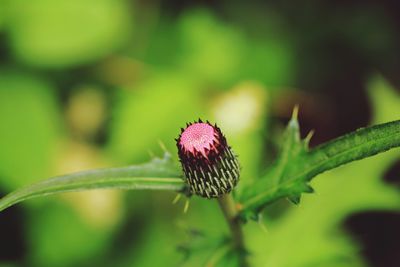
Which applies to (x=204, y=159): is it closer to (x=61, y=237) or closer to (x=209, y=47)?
(x=61, y=237)

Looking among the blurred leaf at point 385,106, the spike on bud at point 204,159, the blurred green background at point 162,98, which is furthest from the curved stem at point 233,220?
the blurred leaf at point 385,106

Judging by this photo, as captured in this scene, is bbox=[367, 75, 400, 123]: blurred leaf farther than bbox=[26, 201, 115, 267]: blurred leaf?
No

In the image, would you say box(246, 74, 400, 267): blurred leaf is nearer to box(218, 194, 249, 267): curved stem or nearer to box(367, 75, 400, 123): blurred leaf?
box(367, 75, 400, 123): blurred leaf

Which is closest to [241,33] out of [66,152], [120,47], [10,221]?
[120,47]

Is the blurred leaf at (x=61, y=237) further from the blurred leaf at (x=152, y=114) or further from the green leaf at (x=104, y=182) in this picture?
the green leaf at (x=104, y=182)

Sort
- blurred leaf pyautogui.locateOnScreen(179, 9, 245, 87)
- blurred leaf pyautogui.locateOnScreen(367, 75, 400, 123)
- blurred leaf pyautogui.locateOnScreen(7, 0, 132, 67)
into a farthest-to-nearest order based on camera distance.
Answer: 1. blurred leaf pyautogui.locateOnScreen(179, 9, 245, 87)
2. blurred leaf pyautogui.locateOnScreen(7, 0, 132, 67)
3. blurred leaf pyautogui.locateOnScreen(367, 75, 400, 123)

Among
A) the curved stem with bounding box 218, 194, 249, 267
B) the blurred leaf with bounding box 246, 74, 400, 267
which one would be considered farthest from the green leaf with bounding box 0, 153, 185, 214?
the blurred leaf with bounding box 246, 74, 400, 267

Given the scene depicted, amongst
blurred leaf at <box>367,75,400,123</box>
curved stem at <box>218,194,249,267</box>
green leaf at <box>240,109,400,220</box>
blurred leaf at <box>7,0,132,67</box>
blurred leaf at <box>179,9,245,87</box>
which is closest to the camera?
green leaf at <box>240,109,400,220</box>
